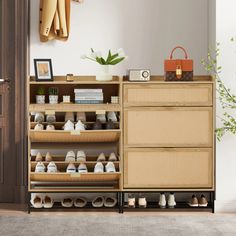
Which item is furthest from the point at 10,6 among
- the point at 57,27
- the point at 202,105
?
the point at 202,105

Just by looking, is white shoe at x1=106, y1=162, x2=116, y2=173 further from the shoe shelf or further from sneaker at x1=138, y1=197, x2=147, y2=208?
sneaker at x1=138, y1=197, x2=147, y2=208

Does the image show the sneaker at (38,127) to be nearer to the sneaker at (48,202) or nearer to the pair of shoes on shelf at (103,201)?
Answer: the sneaker at (48,202)

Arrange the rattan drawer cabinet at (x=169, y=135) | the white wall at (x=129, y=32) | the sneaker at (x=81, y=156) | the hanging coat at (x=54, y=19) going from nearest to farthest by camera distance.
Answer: the rattan drawer cabinet at (x=169, y=135) → the sneaker at (x=81, y=156) → the hanging coat at (x=54, y=19) → the white wall at (x=129, y=32)

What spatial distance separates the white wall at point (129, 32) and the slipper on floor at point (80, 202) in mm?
1166

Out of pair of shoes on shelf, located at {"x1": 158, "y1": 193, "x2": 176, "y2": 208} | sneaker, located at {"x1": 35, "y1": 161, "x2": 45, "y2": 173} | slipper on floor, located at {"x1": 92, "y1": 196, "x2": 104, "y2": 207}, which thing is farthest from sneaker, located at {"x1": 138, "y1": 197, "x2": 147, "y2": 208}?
sneaker, located at {"x1": 35, "y1": 161, "x2": 45, "y2": 173}

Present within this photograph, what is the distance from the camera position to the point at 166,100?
559 centimetres

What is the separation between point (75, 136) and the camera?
18.7 ft

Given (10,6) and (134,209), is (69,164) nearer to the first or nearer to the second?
(134,209)

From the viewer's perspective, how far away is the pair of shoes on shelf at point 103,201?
576 cm

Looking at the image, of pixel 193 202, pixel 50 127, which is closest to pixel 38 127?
pixel 50 127

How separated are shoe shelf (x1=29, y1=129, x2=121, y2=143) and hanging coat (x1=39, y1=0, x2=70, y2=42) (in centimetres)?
91

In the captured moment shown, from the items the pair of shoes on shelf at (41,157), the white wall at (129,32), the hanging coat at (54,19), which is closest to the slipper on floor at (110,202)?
the pair of shoes on shelf at (41,157)

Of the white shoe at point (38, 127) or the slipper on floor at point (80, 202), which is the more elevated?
the white shoe at point (38, 127)

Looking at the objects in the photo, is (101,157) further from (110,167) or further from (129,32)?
(129,32)
